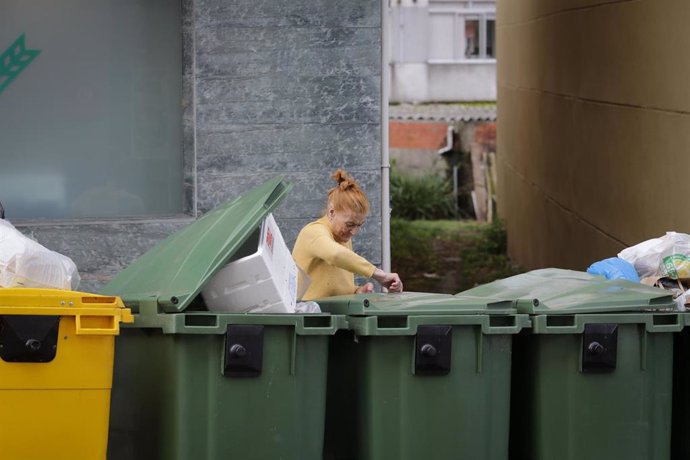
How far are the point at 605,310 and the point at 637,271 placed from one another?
3.42 feet

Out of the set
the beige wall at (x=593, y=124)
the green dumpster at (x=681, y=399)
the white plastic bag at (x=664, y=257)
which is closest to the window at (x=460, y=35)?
the beige wall at (x=593, y=124)

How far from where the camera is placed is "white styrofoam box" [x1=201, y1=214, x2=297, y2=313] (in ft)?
17.6

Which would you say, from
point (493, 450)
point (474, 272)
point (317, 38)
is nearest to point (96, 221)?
point (317, 38)

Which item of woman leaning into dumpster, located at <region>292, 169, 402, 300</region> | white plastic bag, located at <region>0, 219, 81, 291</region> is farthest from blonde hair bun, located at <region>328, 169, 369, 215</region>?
white plastic bag, located at <region>0, 219, 81, 291</region>

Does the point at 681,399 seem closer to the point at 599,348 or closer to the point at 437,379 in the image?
the point at 599,348

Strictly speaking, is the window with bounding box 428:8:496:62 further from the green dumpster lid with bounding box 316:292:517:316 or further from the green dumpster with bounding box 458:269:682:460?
the green dumpster with bounding box 458:269:682:460

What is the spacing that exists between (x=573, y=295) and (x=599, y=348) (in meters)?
0.31

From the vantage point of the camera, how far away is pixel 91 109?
8414 millimetres

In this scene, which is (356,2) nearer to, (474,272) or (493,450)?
(493,450)

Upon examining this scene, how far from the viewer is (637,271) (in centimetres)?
642

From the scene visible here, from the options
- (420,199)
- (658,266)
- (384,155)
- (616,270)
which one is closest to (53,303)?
(616,270)

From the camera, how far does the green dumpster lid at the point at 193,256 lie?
17.2 feet

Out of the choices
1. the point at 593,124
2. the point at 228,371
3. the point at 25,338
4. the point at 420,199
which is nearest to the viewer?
the point at 25,338

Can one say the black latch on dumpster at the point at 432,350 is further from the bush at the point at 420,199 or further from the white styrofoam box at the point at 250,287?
the bush at the point at 420,199
